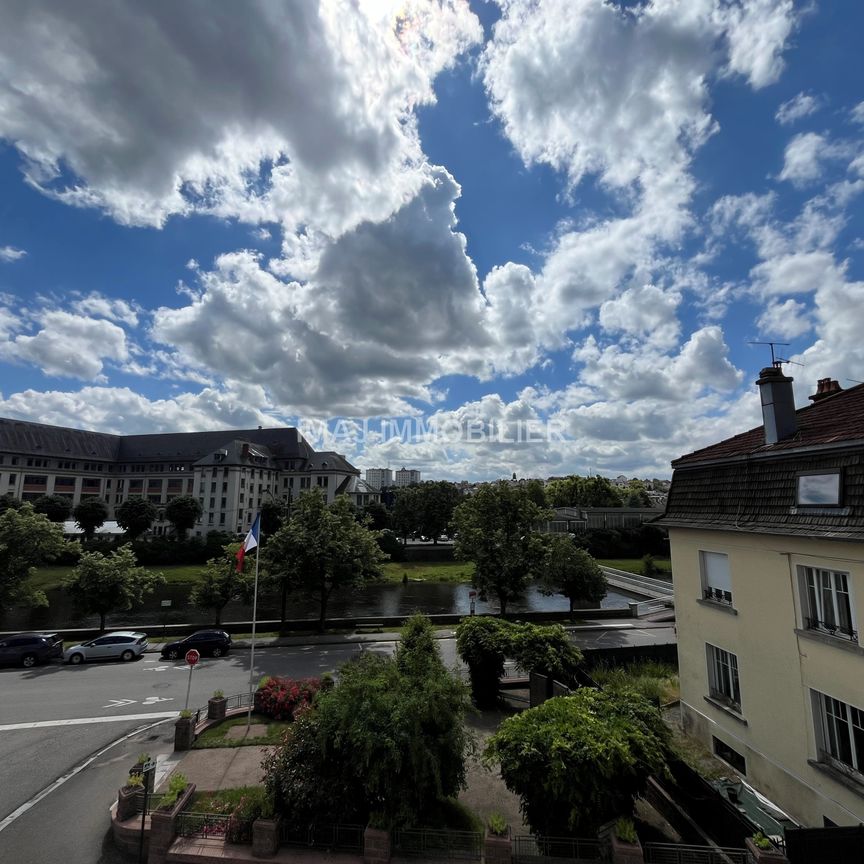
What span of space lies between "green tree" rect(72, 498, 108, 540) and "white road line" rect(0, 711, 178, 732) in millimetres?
63136

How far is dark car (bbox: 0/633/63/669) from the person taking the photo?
20953mm

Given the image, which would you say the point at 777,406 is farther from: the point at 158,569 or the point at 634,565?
the point at 158,569

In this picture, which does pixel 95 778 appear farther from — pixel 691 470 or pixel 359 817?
pixel 691 470

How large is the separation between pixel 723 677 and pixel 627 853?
606cm

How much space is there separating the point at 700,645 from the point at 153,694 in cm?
1789

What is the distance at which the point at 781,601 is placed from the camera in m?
9.70

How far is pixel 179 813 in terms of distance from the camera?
865 centimetres

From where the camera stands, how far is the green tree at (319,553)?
25.7 meters

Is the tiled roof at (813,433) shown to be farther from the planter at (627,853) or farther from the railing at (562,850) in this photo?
the railing at (562,850)

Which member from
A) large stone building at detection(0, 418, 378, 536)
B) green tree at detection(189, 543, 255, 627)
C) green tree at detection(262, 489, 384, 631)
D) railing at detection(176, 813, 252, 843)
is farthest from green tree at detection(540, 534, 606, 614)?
large stone building at detection(0, 418, 378, 536)

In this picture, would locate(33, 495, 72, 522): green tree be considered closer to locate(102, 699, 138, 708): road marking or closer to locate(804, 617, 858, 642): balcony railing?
locate(102, 699, 138, 708): road marking

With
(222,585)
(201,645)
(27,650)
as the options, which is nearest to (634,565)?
(222,585)

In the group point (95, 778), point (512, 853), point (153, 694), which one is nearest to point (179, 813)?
point (95, 778)

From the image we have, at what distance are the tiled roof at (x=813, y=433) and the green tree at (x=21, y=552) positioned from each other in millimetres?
32634
